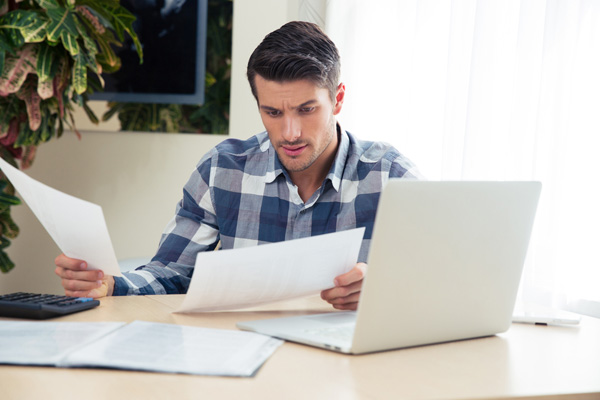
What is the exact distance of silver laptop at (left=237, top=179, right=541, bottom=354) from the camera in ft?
2.53

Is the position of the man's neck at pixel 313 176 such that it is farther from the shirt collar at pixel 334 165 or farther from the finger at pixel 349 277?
the finger at pixel 349 277

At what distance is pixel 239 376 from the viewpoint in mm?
697

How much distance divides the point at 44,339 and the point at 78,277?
13.5 inches

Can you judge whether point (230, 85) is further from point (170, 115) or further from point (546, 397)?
point (546, 397)

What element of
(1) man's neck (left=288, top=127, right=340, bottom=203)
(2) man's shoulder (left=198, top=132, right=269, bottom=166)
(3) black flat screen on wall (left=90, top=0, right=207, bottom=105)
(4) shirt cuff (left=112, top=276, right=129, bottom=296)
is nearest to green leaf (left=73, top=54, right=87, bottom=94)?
(3) black flat screen on wall (left=90, top=0, right=207, bottom=105)

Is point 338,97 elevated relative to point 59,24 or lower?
lower

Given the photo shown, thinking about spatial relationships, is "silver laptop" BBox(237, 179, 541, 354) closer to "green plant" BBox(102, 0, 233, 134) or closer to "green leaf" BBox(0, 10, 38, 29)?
"green leaf" BBox(0, 10, 38, 29)

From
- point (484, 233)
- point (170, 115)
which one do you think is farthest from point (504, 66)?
point (170, 115)

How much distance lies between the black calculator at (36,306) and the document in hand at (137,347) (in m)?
0.04

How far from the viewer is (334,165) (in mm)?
1559

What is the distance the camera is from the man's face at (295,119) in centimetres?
149

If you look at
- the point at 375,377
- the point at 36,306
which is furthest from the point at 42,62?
the point at 375,377

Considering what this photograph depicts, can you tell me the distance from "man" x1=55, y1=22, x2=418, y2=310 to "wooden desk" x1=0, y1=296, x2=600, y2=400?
606mm

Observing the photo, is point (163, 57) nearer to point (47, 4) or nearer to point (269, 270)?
point (47, 4)
